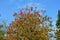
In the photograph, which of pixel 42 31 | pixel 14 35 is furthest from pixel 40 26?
pixel 14 35

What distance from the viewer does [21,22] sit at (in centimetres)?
3741

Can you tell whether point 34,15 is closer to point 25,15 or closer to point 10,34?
point 25,15

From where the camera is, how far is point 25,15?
37812 mm

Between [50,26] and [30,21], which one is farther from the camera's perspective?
[50,26]

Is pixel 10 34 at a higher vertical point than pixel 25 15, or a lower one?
lower

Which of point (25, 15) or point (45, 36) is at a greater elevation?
point (25, 15)

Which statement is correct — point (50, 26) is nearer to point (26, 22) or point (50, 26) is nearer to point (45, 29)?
point (45, 29)

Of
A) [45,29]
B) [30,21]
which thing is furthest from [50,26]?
[30,21]

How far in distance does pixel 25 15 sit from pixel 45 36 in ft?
12.6

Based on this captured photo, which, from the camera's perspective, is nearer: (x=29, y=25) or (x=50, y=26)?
(x=29, y=25)

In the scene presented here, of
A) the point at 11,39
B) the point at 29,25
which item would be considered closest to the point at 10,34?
the point at 11,39

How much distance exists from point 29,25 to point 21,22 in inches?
46.9

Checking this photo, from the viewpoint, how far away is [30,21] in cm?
3725

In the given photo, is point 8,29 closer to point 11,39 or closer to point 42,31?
point 11,39
